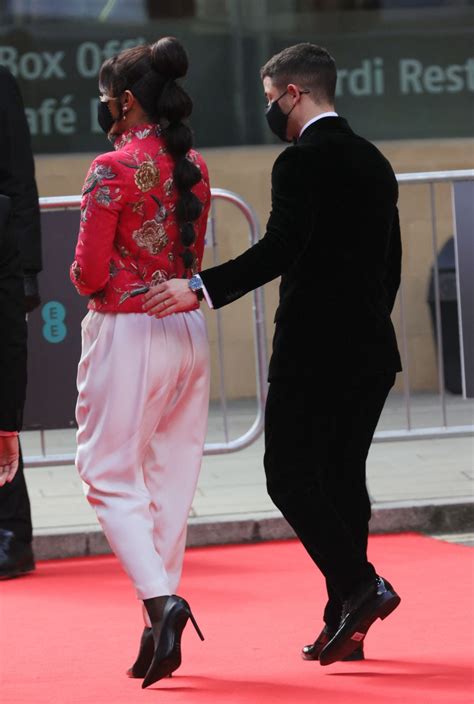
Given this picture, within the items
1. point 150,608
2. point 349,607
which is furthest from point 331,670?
point 150,608

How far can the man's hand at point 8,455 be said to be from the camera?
3756 mm

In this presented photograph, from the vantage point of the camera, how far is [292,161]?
4.30m

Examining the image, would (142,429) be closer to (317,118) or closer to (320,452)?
(320,452)

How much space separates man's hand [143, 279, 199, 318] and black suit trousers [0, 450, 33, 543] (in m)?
2.05

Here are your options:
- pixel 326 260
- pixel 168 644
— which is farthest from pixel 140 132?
pixel 168 644

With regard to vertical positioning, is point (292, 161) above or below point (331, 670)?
above

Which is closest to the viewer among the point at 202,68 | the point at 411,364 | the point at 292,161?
the point at 292,161

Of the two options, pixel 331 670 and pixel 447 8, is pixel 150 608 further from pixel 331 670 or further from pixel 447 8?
pixel 447 8

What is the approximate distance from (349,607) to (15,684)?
98 cm

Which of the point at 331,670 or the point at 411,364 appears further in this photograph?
the point at 411,364

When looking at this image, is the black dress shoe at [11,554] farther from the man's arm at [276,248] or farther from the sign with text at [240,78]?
the sign with text at [240,78]

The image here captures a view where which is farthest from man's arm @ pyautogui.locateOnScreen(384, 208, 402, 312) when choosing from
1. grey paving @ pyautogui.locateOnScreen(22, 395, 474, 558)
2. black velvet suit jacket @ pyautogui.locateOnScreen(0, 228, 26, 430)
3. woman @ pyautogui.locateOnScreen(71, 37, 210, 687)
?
grey paving @ pyautogui.locateOnScreen(22, 395, 474, 558)

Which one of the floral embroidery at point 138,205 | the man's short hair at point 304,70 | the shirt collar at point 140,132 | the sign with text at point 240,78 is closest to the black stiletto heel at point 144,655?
the floral embroidery at point 138,205

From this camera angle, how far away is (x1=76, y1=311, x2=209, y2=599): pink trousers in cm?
438
